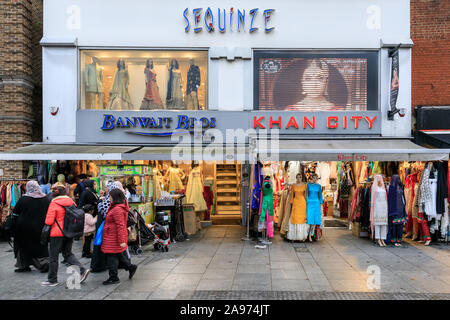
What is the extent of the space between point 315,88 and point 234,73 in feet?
9.28

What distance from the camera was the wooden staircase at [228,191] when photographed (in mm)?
14727

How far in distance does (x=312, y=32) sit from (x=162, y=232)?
8.24 metres

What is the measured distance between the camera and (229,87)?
1209cm

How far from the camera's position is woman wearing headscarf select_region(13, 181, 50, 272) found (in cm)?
702

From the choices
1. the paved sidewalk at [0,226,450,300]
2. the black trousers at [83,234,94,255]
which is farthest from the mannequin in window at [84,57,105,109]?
the black trousers at [83,234,94,255]

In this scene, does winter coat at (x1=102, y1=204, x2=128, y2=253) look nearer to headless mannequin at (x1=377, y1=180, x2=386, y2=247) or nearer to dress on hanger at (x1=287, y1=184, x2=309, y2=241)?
dress on hanger at (x1=287, y1=184, x2=309, y2=241)

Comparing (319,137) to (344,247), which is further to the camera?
(319,137)

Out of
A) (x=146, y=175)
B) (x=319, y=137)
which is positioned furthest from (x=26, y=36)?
(x=319, y=137)

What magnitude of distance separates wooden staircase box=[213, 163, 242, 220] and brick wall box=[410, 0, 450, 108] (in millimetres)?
7101

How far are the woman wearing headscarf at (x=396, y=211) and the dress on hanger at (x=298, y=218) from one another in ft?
7.54

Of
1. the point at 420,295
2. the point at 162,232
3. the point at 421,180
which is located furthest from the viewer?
the point at 421,180

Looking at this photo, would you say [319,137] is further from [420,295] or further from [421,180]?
[420,295]

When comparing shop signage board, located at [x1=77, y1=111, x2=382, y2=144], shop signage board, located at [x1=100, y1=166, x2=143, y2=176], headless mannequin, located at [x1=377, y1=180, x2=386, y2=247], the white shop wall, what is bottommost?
headless mannequin, located at [x1=377, y1=180, x2=386, y2=247]

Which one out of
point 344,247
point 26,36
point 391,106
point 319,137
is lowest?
point 344,247
